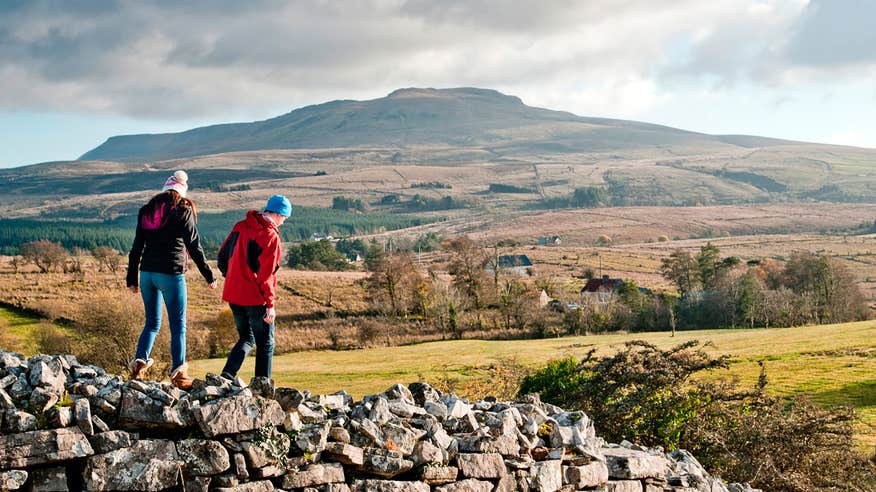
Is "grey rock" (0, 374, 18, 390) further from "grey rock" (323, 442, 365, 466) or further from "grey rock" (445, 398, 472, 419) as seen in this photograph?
"grey rock" (445, 398, 472, 419)

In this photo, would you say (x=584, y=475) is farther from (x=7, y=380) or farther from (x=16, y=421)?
(x=7, y=380)

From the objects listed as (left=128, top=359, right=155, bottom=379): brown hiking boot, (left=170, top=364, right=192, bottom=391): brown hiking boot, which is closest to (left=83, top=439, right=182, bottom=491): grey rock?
(left=170, top=364, right=192, bottom=391): brown hiking boot

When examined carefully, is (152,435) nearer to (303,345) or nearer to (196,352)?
(196,352)

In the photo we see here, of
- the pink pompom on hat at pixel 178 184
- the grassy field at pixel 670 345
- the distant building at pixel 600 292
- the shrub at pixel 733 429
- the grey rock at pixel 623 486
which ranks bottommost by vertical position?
the distant building at pixel 600 292

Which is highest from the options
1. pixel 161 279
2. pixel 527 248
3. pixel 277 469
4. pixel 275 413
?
pixel 161 279

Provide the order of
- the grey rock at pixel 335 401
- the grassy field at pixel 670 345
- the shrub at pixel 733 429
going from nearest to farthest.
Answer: the grey rock at pixel 335 401
the shrub at pixel 733 429
the grassy field at pixel 670 345

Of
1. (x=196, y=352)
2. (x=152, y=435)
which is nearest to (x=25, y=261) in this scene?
(x=196, y=352)

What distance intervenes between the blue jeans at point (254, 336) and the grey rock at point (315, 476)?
2.34m

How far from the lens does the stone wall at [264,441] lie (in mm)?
7254

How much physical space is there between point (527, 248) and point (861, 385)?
13857 cm

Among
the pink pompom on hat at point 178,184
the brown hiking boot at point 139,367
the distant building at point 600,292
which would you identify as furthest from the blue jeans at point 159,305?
the distant building at point 600,292

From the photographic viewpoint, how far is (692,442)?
48.1ft

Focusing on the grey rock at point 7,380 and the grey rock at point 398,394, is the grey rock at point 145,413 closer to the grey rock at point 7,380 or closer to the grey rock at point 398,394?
the grey rock at point 7,380

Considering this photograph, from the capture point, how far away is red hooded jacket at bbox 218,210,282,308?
1009 cm
